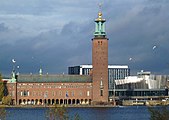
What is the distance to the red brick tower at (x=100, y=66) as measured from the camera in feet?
393

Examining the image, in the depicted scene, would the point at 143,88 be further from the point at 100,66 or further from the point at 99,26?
the point at 100,66

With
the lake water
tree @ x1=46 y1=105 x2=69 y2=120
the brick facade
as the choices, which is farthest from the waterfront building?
tree @ x1=46 y1=105 x2=69 y2=120

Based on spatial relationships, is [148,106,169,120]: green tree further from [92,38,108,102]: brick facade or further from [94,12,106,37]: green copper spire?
[94,12,106,37]: green copper spire

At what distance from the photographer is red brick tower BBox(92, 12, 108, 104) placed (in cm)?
11975

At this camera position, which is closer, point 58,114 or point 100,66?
point 58,114

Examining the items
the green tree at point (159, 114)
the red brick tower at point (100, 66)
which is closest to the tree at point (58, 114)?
the green tree at point (159, 114)

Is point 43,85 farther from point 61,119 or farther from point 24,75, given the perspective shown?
point 61,119

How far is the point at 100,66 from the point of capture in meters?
120

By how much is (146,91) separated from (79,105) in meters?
38.5

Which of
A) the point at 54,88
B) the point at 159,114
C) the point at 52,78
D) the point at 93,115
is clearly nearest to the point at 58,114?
the point at 159,114

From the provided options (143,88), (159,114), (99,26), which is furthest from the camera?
(143,88)

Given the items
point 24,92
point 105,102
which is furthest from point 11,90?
point 105,102

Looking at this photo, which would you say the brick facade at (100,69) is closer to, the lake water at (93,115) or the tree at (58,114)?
the lake water at (93,115)

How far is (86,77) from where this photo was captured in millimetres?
126875
